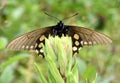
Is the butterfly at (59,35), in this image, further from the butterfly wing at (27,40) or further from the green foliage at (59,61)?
the green foliage at (59,61)

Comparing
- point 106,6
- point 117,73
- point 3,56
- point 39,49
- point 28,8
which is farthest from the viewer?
point 28,8

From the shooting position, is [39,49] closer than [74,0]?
Yes

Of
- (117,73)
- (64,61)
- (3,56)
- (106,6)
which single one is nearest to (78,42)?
(64,61)

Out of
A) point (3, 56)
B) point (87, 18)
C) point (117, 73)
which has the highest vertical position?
point (87, 18)

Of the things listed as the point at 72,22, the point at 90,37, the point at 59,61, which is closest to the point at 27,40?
the point at 90,37

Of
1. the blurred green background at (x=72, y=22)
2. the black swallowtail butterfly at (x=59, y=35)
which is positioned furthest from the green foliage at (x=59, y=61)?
the blurred green background at (x=72, y=22)

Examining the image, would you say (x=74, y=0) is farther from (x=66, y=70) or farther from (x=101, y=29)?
(x=66, y=70)

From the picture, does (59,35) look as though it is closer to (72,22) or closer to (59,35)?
(59,35)
